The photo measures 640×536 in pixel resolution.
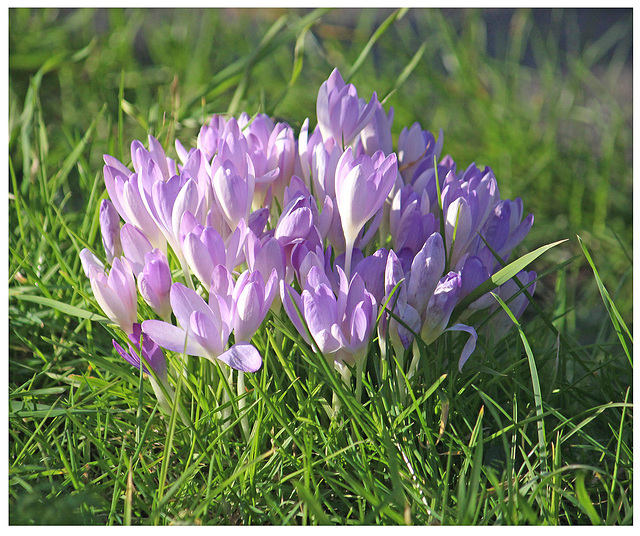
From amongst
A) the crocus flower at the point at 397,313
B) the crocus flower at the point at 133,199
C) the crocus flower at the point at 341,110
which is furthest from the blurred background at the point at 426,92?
the crocus flower at the point at 397,313

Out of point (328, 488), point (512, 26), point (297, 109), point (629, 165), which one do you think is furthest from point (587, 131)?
point (328, 488)

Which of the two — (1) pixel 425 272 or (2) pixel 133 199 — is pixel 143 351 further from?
(1) pixel 425 272

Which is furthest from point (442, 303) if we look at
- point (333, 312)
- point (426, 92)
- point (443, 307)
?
point (426, 92)

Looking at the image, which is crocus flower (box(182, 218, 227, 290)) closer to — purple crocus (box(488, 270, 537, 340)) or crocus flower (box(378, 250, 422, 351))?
crocus flower (box(378, 250, 422, 351))

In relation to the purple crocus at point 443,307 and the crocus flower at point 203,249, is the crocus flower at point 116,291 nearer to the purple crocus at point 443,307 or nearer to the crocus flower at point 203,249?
the crocus flower at point 203,249

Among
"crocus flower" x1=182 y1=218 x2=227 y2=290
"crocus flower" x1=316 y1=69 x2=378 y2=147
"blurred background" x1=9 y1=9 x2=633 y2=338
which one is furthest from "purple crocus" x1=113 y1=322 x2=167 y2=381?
"blurred background" x1=9 y1=9 x2=633 y2=338
